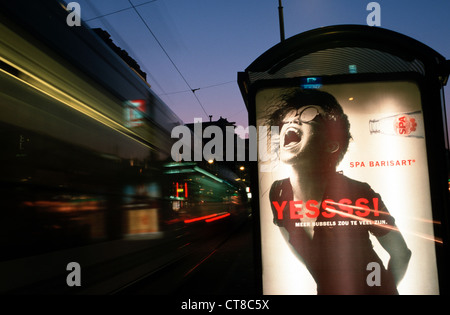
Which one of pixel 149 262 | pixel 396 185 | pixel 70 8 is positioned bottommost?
pixel 149 262

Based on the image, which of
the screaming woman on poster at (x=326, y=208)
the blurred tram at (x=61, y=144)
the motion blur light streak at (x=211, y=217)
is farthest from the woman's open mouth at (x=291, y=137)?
the motion blur light streak at (x=211, y=217)

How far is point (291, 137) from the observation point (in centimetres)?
341

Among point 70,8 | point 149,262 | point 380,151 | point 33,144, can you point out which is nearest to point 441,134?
point 380,151

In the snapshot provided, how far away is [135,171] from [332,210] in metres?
3.84

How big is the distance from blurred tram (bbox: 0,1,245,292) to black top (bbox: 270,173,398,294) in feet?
8.38

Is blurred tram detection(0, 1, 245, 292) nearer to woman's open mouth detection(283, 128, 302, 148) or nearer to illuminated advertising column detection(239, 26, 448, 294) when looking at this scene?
illuminated advertising column detection(239, 26, 448, 294)

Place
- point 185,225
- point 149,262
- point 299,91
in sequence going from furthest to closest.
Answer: point 185,225
point 149,262
point 299,91

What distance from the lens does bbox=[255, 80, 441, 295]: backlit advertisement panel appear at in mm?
3250

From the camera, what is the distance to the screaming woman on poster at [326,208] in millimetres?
3242

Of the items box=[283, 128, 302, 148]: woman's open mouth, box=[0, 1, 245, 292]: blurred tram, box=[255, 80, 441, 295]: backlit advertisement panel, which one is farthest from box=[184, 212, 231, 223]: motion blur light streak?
box=[283, 128, 302, 148]: woman's open mouth

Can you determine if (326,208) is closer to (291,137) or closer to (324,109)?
(291,137)
